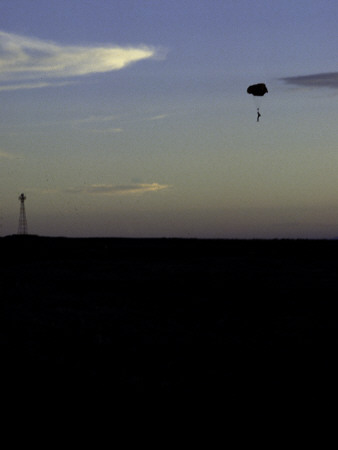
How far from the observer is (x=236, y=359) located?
73.9 feet

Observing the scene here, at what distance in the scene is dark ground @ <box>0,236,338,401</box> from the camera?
19.2 m

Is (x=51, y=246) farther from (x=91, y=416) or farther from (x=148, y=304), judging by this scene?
(x=91, y=416)

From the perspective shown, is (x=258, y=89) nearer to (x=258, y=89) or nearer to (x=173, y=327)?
(x=258, y=89)

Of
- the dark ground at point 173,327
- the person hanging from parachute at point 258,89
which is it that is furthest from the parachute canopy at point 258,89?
the dark ground at point 173,327

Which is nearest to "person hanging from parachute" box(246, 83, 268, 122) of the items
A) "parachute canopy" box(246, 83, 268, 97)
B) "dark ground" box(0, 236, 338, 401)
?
"parachute canopy" box(246, 83, 268, 97)

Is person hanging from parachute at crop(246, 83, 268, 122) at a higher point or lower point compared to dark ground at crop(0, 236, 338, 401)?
higher

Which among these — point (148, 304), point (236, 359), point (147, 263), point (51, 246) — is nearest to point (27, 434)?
point (236, 359)

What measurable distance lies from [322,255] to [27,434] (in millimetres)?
67133

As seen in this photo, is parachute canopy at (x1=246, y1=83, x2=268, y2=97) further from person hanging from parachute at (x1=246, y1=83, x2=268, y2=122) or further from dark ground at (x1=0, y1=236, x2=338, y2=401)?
dark ground at (x1=0, y1=236, x2=338, y2=401)

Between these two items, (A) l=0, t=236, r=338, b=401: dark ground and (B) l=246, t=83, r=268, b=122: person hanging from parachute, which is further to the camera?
(B) l=246, t=83, r=268, b=122: person hanging from parachute

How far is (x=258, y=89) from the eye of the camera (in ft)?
181

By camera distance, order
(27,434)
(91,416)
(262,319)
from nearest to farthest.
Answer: (27,434), (91,416), (262,319)

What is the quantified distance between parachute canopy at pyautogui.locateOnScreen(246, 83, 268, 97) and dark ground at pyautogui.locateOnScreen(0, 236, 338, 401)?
643 inches

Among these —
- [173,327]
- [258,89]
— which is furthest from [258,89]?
[173,327]
